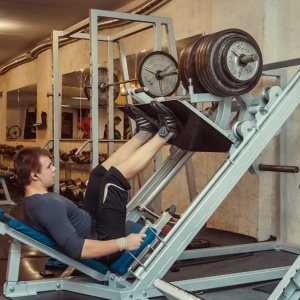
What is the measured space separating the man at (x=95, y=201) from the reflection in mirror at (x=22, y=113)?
5.89 meters

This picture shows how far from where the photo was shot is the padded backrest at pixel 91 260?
83.4 inches

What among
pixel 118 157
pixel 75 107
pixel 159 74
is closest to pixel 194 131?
pixel 118 157

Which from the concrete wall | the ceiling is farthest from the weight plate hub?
the ceiling

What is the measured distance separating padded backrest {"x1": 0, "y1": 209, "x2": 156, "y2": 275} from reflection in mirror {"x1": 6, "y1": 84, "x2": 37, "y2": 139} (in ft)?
20.2

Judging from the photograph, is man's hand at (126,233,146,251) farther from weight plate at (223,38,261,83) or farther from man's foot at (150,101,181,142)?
weight plate at (223,38,261,83)

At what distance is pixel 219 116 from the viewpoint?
106 inches

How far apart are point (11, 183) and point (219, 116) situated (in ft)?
19.6

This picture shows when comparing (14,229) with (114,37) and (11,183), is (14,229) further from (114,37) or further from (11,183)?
(11,183)

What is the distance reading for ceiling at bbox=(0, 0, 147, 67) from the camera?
5820mm

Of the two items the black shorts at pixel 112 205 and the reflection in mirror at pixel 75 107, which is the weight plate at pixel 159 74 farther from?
the reflection in mirror at pixel 75 107

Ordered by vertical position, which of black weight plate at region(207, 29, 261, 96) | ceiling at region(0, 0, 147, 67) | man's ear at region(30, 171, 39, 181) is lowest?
man's ear at region(30, 171, 39, 181)

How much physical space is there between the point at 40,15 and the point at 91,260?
4.81 m

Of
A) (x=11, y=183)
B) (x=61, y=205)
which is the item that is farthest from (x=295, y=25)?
(x=11, y=183)

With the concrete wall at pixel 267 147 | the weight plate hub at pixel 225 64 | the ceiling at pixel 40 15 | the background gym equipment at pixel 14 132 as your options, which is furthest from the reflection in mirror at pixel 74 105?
the weight plate hub at pixel 225 64
